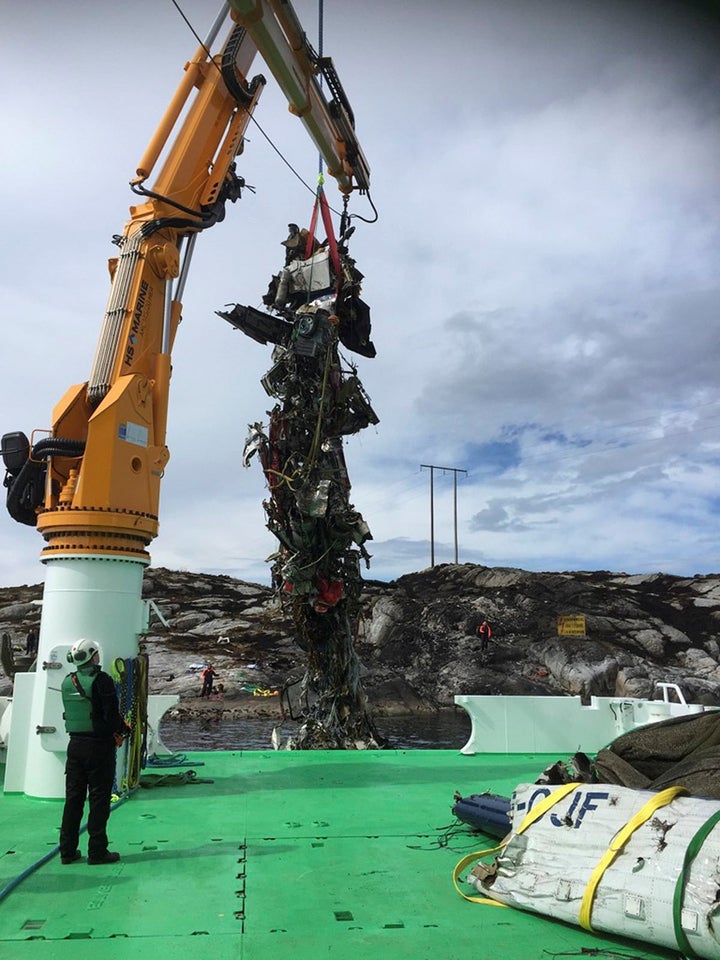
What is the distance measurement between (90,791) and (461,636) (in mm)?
43019

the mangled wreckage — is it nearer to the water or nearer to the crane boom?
the crane boom

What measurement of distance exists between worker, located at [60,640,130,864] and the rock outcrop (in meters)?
25.0

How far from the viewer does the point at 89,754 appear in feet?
21.9

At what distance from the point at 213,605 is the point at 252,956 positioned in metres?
52.5

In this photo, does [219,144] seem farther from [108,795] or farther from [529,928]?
[529,928]

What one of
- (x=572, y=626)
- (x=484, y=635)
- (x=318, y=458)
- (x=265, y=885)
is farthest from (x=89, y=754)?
(x=572, y=626)

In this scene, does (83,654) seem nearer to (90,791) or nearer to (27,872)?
(90,791)

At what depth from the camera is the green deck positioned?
468 cm

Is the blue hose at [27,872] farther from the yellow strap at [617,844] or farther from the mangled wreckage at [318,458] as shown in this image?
the mangled wreckage at [318,458]

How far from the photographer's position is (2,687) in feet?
118

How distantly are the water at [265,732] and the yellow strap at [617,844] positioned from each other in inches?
870

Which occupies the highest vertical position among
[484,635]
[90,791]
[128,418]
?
[128,418]

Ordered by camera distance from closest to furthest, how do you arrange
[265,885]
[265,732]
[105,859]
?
[265,885] < [105,859] < [265,732]

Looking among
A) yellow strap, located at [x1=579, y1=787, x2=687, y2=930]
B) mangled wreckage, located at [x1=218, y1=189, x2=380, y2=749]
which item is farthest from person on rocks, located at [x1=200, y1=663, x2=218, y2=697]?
yellow strap, located at [x1=579, y1=787, x2=687, y2=930]
